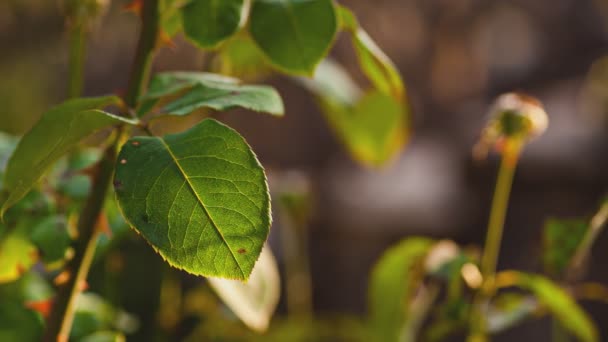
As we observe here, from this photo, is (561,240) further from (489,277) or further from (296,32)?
(296,32)

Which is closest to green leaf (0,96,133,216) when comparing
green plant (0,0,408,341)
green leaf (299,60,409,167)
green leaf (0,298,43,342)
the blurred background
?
green plant (0,0,408,341)

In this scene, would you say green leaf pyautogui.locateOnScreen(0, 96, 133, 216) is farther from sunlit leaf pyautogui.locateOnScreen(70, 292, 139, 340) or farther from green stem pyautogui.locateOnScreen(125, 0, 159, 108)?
sunlit leaf pyautogui.locateOnScreen(70, 292, 139, 340)

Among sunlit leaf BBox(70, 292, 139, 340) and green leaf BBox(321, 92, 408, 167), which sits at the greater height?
green leaf BBox(321, 92, 408, 167)

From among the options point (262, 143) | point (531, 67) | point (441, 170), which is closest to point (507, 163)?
point (441, 170)

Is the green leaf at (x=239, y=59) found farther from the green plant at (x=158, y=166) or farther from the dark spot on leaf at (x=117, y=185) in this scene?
the dark spot on leaf at (x=117, y=185)

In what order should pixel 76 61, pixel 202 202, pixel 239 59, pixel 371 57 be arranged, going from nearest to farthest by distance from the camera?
1. pixel 202 202
2. pixel 371 57
3. pixel 76 61
4. pixel 239 59

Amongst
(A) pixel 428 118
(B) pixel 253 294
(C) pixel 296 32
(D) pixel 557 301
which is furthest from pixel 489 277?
(A) pixel 428 118

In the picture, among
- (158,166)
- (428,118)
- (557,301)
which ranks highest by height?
(428,118)

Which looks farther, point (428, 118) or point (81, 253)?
point (428, 118)
